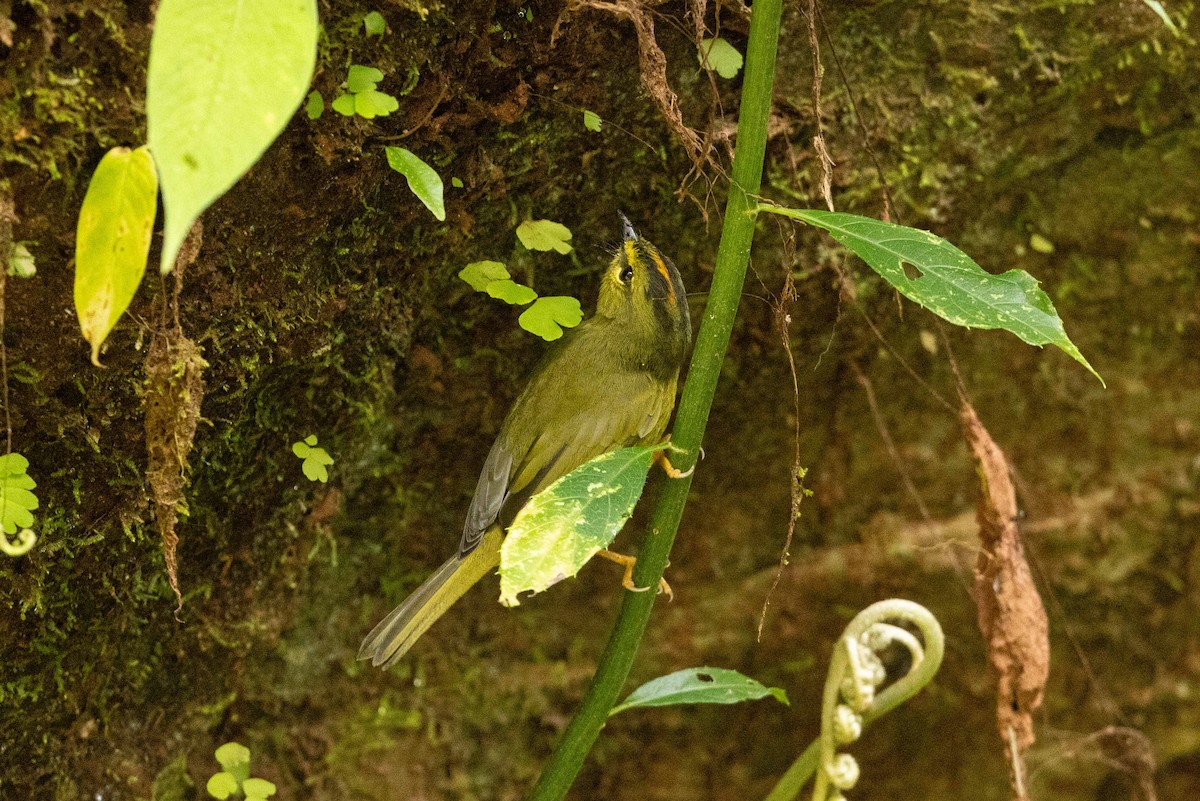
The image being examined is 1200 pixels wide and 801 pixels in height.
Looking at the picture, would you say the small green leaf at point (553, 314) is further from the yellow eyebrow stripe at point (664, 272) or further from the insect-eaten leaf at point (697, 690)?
the insect-eaten leaf at point (697, 690)

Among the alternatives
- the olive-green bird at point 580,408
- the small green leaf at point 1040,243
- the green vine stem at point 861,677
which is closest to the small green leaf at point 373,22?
the olive-green bird at point 580,408

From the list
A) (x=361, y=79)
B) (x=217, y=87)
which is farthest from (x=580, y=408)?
(x=217, y=87)

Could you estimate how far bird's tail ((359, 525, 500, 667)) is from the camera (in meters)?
1.98

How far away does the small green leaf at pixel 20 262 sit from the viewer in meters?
1.35

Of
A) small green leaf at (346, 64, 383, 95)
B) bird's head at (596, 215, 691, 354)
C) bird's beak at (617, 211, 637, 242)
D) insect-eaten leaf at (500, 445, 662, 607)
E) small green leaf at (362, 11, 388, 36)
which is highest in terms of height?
small green leaf at (362, 11, 388, 36)

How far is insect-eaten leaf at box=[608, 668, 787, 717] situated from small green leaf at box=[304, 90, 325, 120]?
3.70 ft

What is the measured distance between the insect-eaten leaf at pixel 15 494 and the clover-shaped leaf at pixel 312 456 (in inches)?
18.8

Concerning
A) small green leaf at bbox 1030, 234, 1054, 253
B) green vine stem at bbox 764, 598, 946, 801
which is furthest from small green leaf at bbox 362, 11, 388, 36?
small green leaf at bbox 1030, 234, 1054, 253

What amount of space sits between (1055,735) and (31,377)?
258 cm

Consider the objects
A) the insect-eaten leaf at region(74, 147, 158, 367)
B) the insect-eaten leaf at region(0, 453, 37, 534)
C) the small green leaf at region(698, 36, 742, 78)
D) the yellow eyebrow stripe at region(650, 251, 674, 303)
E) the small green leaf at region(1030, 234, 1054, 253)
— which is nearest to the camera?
the insect-eaten leaf at region(74, 147, 158, 367)

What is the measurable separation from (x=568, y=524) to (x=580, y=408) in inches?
30.9

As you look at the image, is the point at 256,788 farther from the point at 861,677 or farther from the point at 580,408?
the point at 861,677

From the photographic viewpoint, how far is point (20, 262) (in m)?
1.36

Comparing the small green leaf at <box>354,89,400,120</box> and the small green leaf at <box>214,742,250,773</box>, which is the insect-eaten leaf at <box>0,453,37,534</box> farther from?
the small green leaf at <box>214,742,250,773</box>
